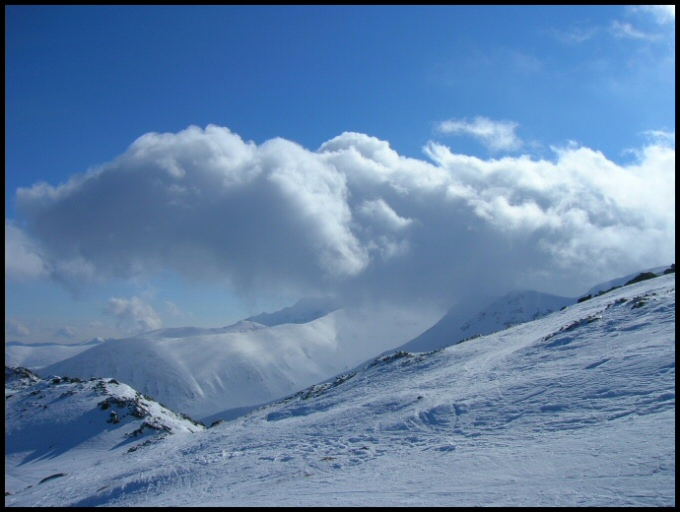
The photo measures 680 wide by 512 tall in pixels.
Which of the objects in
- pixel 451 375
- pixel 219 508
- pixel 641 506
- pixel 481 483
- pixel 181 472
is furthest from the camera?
pixel 451 375

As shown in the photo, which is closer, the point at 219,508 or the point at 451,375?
the point at 219,508

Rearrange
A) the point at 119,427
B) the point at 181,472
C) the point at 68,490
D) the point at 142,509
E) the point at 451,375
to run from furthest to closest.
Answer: the point at 119,427 < the point at 451,375 < the point at 68,490 < the point at 181,472 < the point at 142,509

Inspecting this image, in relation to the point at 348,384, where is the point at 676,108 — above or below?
above

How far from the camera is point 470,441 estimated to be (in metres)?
16.3

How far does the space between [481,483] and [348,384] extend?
70.9ft

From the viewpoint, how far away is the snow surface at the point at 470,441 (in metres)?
11.7

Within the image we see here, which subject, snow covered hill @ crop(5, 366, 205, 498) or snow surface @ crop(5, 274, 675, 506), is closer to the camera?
snow surface @ crop(5, 274, 675, 506)

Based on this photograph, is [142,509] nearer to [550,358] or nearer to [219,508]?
[219,508]

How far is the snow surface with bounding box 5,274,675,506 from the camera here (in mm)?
11664

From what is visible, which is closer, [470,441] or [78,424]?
[470,441]

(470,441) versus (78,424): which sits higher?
(78,424)

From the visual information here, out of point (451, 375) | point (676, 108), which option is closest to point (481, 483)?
point (676, 108)

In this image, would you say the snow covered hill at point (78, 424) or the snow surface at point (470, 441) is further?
the snow covered hill at point (78, 424)

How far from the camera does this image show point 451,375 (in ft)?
88.1
